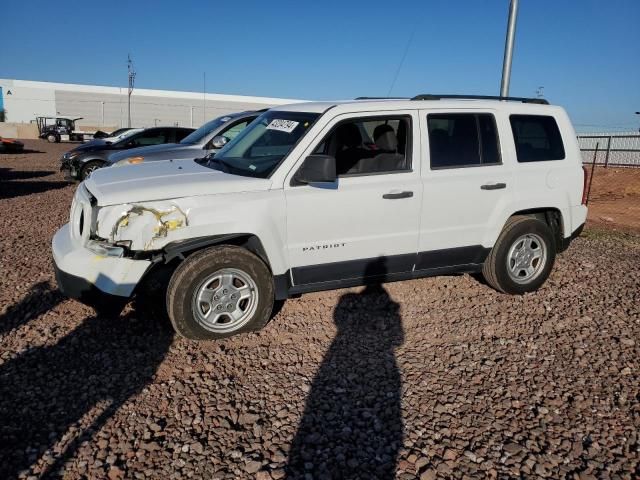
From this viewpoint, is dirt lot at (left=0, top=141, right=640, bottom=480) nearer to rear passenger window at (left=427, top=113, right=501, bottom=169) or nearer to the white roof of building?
rear passenger window at (left=427, top=113, right=501, bottom=169)

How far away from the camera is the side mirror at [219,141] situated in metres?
8.50

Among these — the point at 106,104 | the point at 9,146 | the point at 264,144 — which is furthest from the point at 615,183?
the point at 106,104

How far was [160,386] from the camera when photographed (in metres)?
3.39

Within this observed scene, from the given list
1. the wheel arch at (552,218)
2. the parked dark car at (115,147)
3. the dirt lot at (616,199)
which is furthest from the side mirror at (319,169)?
the parked dark car at (115,147)

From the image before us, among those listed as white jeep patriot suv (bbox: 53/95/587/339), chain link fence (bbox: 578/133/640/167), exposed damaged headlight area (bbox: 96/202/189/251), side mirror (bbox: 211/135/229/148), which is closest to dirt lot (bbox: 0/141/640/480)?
white jeep patriot suv (bbox: 53/95/587/339)

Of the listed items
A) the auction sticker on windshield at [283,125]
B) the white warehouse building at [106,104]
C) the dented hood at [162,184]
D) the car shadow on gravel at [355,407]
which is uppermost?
the white warehouse building at [106,104]

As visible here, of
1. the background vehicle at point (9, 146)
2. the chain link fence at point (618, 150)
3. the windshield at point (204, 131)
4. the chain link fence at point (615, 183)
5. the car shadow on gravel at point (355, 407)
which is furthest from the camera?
the background vehicle at point (9, 146)

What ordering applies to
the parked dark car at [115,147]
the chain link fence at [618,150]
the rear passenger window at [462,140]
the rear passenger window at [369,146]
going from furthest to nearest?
the chain link fence at [618,150] → the parked dark car at [115,147] → the rear passenger window at [462,140] → the rear passenger window at [369,146]

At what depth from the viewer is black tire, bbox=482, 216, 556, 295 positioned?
16.2ft

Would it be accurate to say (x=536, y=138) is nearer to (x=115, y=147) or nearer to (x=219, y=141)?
(x=219, y=141)

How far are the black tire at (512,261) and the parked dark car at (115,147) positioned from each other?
31.6ft

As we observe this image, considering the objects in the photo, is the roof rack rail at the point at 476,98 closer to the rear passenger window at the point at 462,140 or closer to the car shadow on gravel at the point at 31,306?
the rear passenger window at the point at 462,140

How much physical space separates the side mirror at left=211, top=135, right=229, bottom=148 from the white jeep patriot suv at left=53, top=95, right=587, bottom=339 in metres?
3.47

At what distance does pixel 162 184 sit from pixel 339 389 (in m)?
2.05
